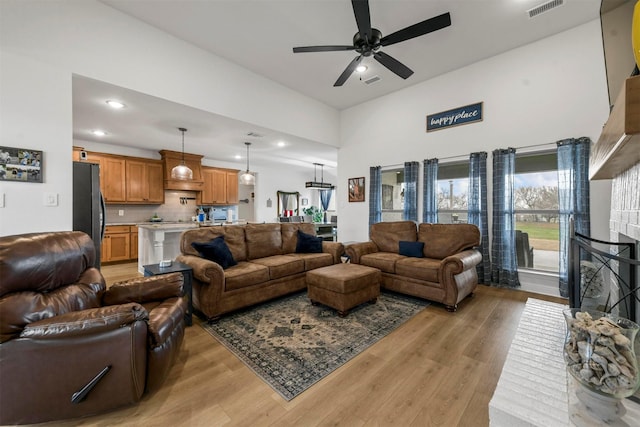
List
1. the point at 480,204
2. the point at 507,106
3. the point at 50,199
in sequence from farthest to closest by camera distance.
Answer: the point at 480,204 → the point at 507,106 → the point at 50,199

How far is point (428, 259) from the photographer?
144 inches

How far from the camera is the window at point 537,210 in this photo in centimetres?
369

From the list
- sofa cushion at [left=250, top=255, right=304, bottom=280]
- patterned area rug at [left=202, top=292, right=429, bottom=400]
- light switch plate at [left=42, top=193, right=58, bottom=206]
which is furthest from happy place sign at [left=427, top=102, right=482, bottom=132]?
light switch plate at [left=42, top=193, right=58, bottom=206]

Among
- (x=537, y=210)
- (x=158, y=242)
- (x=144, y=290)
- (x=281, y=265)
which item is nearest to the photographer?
(x=144, y=290)

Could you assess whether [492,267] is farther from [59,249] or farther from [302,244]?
[59,249]

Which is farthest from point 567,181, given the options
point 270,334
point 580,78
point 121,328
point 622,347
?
point 121,328

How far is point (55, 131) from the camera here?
260 centimetres

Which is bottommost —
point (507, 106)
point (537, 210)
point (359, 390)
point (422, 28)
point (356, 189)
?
point (359, 390)

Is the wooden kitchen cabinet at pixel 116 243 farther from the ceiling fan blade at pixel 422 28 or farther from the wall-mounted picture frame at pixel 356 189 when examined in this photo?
the ceiling fan blade at pixel 422 28

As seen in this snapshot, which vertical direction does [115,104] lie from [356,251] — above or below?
above

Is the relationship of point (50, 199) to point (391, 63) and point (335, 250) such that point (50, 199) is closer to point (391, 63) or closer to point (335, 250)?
point (335, 250)

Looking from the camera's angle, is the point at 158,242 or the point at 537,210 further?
the point at 158,242

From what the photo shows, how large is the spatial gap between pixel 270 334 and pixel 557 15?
4997 mm

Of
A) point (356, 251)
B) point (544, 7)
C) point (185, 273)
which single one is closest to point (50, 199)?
point (185, 273)
